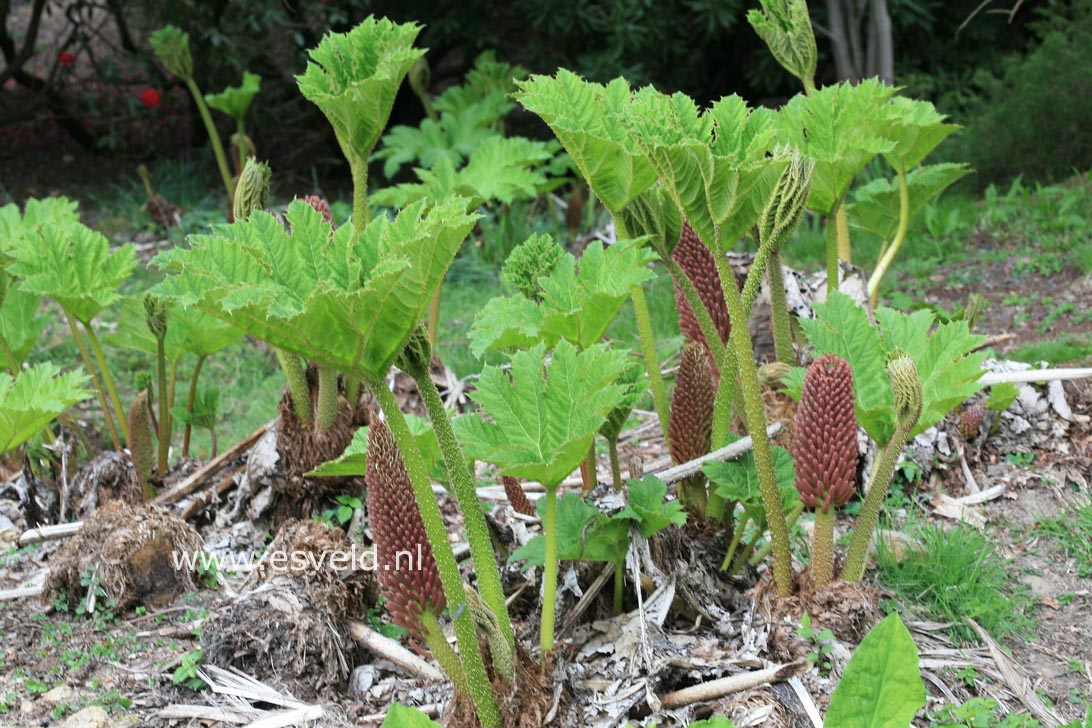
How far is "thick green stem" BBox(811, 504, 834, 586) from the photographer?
2.18m

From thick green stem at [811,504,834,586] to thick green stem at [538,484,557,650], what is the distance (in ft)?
1.73

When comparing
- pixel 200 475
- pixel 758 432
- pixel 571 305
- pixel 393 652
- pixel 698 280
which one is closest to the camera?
pixel 758 432

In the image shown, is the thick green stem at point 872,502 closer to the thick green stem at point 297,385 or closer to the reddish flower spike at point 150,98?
the thick green stem at point 297,385

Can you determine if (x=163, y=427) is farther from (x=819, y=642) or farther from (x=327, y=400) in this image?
(x=819, y=642)

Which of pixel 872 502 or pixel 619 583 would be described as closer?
pixel 872 502

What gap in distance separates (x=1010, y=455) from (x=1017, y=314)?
1.36 metres

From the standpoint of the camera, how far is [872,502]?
2.17 m

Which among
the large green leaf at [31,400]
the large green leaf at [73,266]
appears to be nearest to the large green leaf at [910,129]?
the large green leaf at [73,266]

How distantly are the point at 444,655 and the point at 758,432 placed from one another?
71cm

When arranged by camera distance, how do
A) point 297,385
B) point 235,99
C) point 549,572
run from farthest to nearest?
point 235,99 → point 297,385 → point 549,572

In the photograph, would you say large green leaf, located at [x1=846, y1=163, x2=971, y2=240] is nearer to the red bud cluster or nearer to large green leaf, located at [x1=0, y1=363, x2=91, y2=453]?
the red bud cluster

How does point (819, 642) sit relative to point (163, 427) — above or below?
below

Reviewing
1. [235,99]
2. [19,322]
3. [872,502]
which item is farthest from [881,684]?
[235,99]

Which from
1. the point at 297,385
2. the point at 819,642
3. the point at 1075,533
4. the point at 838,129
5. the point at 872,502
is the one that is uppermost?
the point at 838,129
